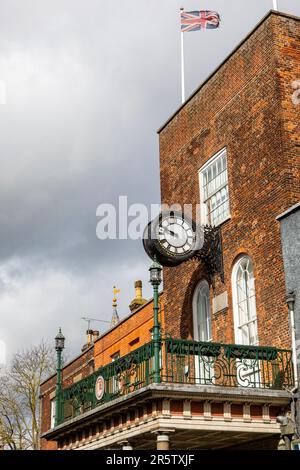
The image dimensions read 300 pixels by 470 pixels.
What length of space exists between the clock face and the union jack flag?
22.8 ft

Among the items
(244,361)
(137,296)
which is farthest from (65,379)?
(244,361)

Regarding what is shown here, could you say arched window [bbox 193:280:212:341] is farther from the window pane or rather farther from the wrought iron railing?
the wrought iron railing

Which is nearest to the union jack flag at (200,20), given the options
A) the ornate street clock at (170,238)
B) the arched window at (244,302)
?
the ornate street clock at (170,238)

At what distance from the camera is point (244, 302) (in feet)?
62.0

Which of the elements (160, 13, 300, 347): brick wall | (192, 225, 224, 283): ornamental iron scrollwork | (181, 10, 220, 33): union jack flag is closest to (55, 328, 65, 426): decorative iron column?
(160, 13, 300, 347): brick wall

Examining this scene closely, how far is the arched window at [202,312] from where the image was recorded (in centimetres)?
2073

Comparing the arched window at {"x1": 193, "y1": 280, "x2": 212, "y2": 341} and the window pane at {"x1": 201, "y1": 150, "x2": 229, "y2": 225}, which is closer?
the window pane at {"x1": 201, "y1": 150, "x2": 229, "y2": 225}

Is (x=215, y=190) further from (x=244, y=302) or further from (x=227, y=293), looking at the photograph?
(x=244, y=302)

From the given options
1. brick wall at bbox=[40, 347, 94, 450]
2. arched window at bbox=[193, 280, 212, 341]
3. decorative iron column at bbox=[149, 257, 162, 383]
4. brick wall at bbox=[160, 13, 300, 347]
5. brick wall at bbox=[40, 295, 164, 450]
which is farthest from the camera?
brick wall at bbox=[40, 347, 94, 450]

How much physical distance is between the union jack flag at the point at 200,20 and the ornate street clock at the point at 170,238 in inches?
271

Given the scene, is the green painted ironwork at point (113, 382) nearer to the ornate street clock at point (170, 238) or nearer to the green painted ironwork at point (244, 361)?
the green painted ironwork at point (244, 361)

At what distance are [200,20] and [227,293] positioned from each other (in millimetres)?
8701

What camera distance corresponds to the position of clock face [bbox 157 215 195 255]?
18.7 meters

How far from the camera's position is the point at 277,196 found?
58.5 ft
